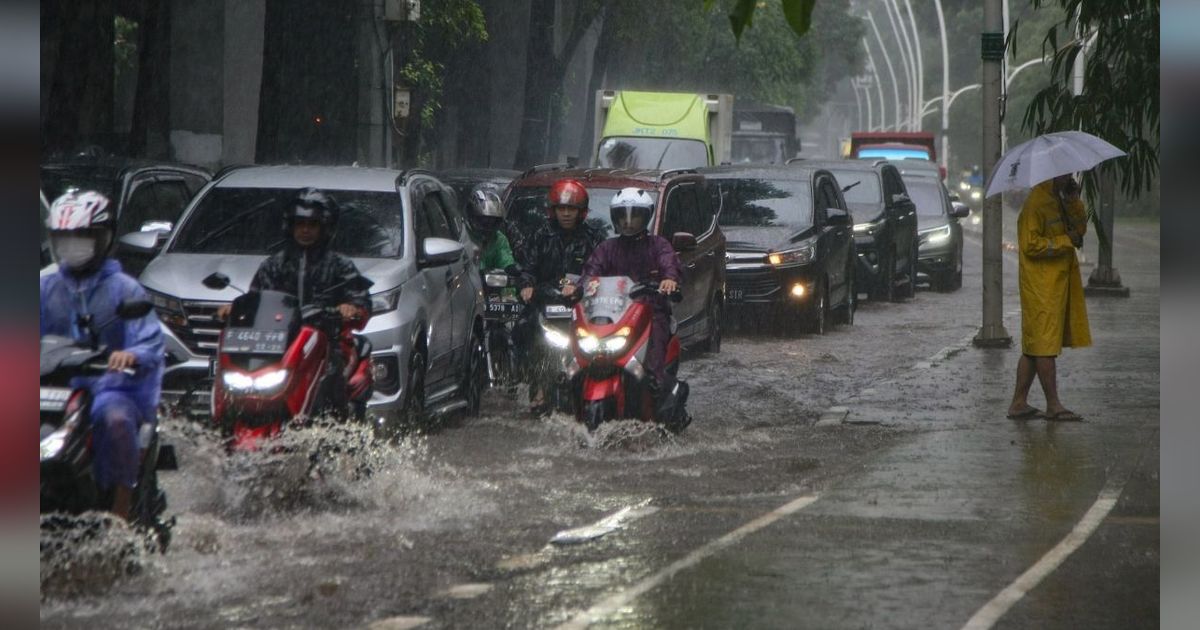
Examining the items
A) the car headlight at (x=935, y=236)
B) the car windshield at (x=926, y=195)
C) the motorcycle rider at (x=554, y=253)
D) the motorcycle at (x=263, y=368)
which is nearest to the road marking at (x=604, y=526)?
the motorcycle at (x=263, y=368)

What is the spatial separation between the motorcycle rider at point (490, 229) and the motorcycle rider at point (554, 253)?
0.94 meters

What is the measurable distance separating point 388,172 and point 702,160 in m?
17.9

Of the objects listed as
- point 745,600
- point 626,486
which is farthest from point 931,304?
point 745,600

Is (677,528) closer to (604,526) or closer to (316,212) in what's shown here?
(604,526)

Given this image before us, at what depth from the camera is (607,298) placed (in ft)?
39.1

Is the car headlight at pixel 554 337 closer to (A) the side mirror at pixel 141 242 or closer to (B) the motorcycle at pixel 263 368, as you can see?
(A) the side mirror at pixel 141 242

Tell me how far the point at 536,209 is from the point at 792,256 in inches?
193

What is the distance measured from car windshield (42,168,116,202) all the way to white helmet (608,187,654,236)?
3.64 meters

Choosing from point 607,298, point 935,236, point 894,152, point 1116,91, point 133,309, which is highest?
point 894,152

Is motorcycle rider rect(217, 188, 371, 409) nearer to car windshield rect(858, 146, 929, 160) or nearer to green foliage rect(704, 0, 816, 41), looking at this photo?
green foliage rect(704, 0, 816, 41)

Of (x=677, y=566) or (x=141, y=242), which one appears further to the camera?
(x=141, y=242)

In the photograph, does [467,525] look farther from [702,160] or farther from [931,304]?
[702,160]

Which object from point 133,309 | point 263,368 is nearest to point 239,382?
point 263,368
